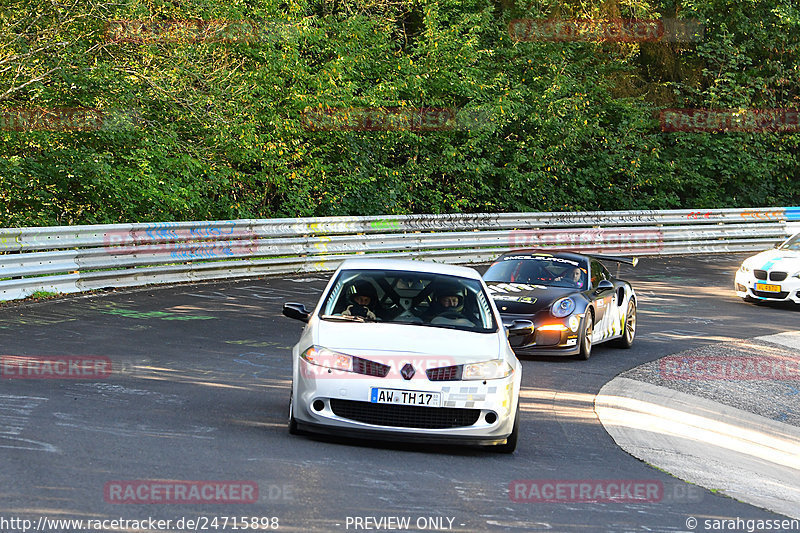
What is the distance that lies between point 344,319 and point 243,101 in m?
15.6

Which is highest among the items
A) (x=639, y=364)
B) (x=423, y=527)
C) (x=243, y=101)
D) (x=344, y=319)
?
(x=243, y=101)

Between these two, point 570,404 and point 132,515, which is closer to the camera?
point 132,515

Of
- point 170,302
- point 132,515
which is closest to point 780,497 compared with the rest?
point 132,515

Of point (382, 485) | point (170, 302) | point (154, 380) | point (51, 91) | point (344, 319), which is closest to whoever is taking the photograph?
point (382, 485)

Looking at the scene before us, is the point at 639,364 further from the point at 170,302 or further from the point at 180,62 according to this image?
the point at 180,62

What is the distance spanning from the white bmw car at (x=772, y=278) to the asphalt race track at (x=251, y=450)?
7.29 meters

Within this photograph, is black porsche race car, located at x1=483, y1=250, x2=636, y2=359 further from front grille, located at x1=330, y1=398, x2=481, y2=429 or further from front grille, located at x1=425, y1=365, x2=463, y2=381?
front grille, located at x1=330, y1=398, x2=481, y2=429

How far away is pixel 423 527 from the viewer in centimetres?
605

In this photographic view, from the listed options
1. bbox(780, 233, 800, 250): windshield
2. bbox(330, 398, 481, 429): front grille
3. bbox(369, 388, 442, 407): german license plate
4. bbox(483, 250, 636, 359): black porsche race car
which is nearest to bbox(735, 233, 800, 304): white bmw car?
bbox(780, 233, 800, 250): windshield

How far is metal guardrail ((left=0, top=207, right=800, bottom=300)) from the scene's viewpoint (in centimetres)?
1694

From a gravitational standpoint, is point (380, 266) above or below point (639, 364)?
above

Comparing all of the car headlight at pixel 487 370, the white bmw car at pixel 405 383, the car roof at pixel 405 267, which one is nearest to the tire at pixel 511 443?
the white bmw car at pixel 405 383

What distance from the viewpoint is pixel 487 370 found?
27.1 ft

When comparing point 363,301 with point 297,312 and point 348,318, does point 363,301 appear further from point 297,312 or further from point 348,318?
point 297,312
